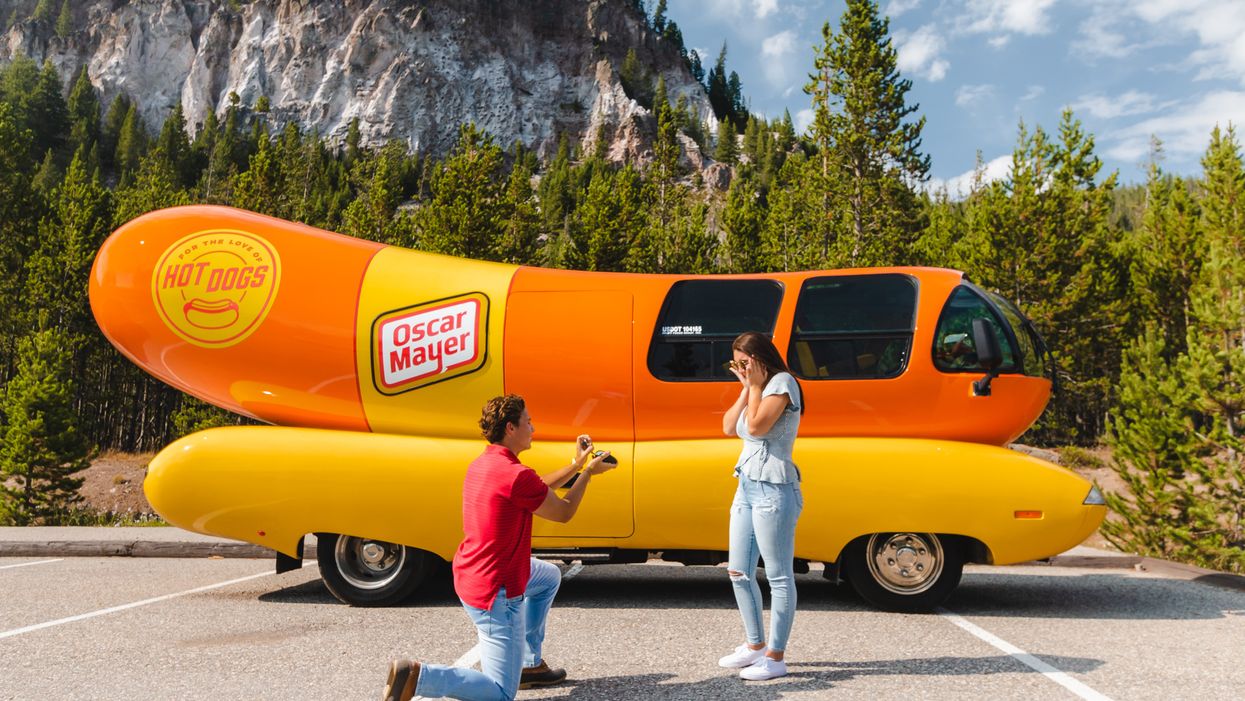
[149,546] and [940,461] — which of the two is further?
[149,546]

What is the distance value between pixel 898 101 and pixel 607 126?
326 feet

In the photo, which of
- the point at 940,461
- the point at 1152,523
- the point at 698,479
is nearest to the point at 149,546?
the point at 698,479

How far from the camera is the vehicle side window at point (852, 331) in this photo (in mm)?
6297

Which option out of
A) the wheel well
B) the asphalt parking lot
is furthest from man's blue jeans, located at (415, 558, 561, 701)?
the wheel well

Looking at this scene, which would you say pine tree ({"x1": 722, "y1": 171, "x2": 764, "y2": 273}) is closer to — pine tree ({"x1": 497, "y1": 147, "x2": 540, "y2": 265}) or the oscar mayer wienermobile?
pine tree ({"x1": 497, "y1": 147, "x2": 540, "y2": 265})

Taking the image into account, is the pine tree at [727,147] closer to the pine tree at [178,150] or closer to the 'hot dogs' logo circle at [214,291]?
the pine tree at [178,150]

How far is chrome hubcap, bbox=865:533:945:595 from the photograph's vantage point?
616 cm

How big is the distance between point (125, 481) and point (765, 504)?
116 ft

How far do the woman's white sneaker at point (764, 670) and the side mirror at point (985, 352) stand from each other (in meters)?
3.03

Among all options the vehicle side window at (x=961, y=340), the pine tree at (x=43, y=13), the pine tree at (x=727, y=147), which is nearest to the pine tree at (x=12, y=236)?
the vehicle side window at (x=961, y=340)

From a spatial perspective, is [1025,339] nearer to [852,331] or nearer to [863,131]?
[852,331]

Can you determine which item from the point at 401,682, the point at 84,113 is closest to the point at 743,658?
the point at 401,682

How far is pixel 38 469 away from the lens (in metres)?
25.6

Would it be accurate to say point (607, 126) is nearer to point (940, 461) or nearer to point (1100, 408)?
point (1100, 408)
